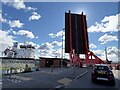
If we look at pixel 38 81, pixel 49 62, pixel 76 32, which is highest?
pixel 76 32

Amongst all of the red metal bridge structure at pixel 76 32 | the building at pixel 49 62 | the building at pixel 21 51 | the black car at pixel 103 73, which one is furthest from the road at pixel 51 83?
the building at pixel 21 51

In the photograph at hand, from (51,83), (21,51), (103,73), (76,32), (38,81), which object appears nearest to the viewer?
(51,83)

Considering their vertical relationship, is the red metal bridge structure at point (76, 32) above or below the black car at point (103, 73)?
above

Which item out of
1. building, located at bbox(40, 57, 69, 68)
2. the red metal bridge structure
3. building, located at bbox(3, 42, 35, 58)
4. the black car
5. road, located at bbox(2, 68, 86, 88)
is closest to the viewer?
road, located at bbox(2, 68, 86, 88)

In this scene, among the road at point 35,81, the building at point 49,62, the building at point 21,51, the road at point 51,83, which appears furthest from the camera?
the building at point 21,51

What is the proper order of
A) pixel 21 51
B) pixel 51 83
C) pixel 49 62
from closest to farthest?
pixel 51 83
pixel 49 62
pixel 21 51

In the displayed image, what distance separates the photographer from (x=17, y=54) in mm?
100438

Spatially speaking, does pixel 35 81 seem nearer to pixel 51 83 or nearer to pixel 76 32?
pixel 51 83

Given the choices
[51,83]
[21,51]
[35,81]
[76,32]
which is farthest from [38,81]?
[21,51]

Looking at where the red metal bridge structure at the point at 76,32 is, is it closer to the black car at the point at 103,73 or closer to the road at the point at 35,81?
the road at the point at 35,81

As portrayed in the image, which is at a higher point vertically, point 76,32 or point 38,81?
point 76,32

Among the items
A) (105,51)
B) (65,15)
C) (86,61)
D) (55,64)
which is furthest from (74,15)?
(105,51)

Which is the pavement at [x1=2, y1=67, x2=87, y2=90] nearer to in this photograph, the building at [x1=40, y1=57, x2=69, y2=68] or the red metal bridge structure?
the red metal bridge structure

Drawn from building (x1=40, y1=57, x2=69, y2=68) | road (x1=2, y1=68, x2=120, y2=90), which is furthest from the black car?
building (x1=40, y1=57, x2=69, y2=68)
